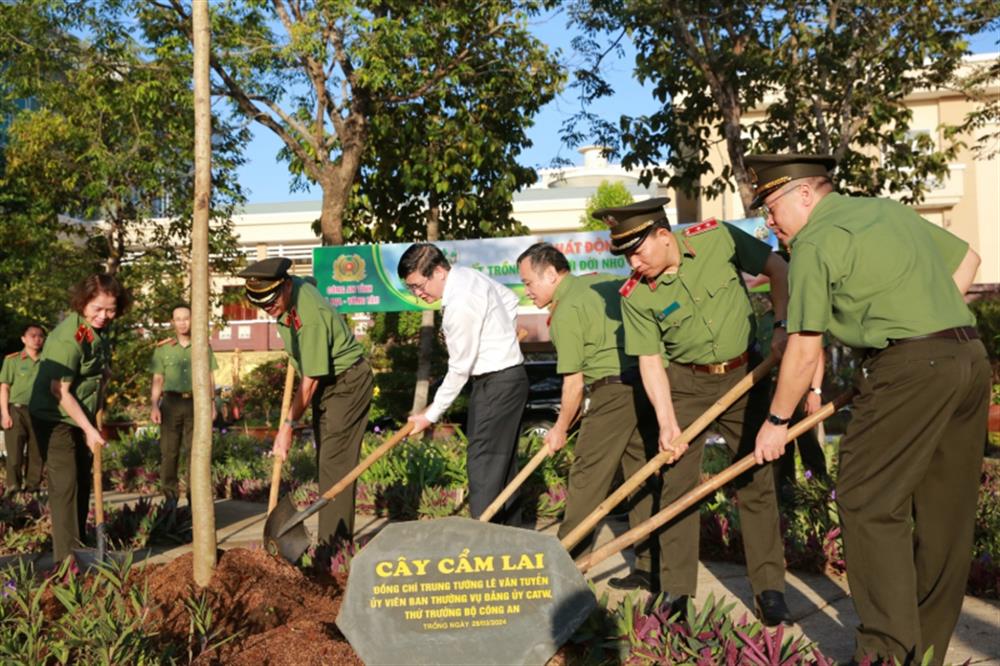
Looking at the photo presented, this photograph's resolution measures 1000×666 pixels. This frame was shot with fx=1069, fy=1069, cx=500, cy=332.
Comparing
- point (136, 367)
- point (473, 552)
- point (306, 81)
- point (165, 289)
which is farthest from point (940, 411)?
point (136, 367)

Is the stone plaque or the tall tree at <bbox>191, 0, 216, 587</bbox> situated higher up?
the tall tree at <bbox>191, 0, 216, 587</bbox>

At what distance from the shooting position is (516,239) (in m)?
12.7

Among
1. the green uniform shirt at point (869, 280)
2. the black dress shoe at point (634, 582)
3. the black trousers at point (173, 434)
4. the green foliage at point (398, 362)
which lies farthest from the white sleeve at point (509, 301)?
the green foliage at point (398, 362)

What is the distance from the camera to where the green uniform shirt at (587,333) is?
576 cm

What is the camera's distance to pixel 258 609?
4.49 meters

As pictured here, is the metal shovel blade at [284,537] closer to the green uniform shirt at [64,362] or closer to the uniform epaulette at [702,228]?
the green uniform shirt at [64,362]

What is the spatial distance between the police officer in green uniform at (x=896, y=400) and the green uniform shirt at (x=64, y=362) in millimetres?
4047

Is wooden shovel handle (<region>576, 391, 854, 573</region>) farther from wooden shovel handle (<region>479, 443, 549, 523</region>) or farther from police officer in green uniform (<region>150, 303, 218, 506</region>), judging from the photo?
police officer in green uniform (<region>150, 303, 218, 506</region>)

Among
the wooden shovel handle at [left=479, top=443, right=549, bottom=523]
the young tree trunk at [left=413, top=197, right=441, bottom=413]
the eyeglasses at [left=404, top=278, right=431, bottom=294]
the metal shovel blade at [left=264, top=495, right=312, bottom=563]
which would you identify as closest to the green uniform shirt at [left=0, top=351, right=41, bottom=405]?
the young tree trunk at [left=413, top=197, right=441, bottom=413]

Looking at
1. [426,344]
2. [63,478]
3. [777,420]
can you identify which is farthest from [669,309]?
[426,344]

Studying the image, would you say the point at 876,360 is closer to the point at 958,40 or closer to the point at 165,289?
the point at 958,40

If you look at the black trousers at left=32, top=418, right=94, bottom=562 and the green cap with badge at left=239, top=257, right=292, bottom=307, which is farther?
the black trousers at left=32, top=418, right=94, bottom=562

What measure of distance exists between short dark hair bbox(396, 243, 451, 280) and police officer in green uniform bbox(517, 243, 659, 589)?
25.5 inches

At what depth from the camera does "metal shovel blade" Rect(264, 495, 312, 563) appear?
5.61 metres
